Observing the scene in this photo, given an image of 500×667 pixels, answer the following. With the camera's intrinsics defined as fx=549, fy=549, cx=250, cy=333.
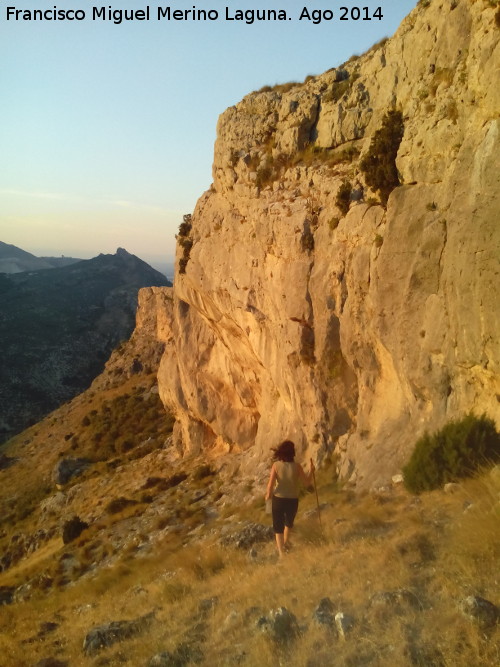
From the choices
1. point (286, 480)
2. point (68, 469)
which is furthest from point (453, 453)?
point (68, 469)

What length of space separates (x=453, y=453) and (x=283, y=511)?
3488 mm

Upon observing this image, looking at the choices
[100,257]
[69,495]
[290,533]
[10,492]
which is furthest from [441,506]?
[100,257]

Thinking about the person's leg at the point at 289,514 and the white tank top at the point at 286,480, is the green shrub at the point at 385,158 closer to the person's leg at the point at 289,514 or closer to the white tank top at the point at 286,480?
the white tank top at the point at 286,480

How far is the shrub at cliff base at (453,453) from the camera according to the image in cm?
1027

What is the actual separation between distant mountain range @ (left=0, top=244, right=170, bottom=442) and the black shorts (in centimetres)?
5498

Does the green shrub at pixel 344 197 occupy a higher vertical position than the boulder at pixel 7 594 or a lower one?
higher

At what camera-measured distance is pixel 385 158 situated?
1427cm

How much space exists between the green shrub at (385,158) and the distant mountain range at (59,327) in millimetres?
53778

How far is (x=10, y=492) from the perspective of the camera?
3838 cm

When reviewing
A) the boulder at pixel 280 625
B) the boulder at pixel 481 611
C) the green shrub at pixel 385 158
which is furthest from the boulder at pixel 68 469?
the boulder at pixel 481 611

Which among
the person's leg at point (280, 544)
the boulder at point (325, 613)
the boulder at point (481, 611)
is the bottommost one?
the person's leg at point (280, 544)

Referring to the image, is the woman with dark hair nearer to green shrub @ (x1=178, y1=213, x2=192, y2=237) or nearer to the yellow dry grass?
the yellow dry grass

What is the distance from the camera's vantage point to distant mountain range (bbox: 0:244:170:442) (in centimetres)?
6656

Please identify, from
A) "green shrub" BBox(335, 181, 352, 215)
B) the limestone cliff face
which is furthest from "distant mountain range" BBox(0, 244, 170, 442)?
"green shrub" BBox(335, 181, 352, 215)
